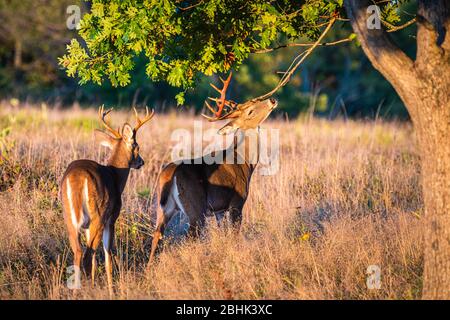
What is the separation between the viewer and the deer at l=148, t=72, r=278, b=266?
805cm

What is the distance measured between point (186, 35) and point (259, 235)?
2.42 metres

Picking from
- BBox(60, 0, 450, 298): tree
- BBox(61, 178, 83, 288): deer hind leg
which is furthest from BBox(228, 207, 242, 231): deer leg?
BBox(61, 178, 83, 288): deer hind leg

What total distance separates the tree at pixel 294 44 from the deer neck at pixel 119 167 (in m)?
1.03

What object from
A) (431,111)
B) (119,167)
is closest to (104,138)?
(119,167)

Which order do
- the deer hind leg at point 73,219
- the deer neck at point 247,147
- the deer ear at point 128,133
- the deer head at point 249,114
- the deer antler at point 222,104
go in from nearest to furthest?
the deer hind leg at point 73,219 < the deer ear at point 128,133 < the deer antler at point 222,104 < the deer head at point 249,114 < the deer neck at point 247,147

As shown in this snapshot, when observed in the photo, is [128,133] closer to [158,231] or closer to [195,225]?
[158,231]

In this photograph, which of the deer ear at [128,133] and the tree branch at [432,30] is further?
the deer ear at [128,133]

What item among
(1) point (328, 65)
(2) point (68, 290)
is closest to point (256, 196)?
(2) point (68, 290)

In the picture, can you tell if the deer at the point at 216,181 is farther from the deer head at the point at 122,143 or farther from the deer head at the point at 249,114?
the deer head at the point at 122,143

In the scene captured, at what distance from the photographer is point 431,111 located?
221 inches

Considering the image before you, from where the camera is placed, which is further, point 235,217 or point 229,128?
point 229,128

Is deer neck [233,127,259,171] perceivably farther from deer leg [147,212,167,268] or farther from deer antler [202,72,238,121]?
deer leg [147,212,167,268]

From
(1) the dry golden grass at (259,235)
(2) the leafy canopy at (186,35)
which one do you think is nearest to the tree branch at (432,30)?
(2) the leafy canopy at (186,35)

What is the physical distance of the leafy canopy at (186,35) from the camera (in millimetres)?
7023
